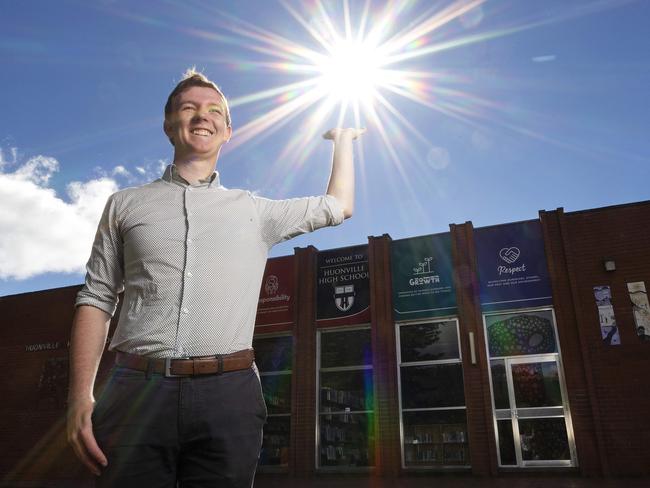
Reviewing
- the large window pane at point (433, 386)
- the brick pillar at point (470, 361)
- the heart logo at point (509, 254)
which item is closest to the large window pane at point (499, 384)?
the brick pillar at point (470, 361)

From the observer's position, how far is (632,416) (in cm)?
1097

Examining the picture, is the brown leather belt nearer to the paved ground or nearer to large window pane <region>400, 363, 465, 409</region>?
the paved ground

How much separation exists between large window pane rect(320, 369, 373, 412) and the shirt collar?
12.1 m

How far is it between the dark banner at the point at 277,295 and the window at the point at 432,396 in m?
3.42

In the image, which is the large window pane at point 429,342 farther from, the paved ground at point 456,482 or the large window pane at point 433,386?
the paved ground at point 456,482

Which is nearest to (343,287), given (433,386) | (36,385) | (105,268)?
(433,386)

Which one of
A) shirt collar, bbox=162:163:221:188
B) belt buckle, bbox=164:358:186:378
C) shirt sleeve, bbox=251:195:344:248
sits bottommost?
belt buckle, bbox=164:358:186:378

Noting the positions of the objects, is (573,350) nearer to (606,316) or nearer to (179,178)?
(606,316)

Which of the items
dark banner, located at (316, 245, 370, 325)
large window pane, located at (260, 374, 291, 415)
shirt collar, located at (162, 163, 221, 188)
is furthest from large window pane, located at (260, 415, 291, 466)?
shirt collar, located at (162, 163, 221, 188)

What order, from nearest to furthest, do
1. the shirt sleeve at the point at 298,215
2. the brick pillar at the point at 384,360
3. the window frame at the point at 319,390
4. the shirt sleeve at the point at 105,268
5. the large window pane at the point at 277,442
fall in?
the shirt sleeve at the point at 105,268, the shirt sleeve at the point at 298,215, the brick pillar at the point at 384,360, the window frame at the point at 319,390, the large window pane at the point at 277,442

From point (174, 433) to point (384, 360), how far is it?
12.3 meters

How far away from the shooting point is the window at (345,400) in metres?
13.1

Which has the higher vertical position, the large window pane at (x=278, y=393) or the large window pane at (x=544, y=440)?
the large window pane at (x=278, y=393)

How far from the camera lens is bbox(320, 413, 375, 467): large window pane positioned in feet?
42.4
